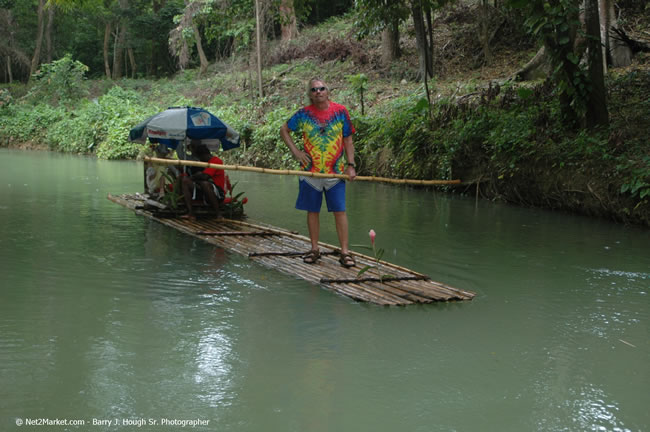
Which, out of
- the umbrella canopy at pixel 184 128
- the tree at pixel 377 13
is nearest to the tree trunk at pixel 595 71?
the tree at pixel 377 13

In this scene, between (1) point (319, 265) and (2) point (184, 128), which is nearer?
(1) point (319, 265)

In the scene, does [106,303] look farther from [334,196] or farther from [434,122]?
[434,122]

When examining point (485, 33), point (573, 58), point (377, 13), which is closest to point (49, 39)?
point (485, 33)

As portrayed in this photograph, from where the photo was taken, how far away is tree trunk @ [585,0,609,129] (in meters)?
9.34

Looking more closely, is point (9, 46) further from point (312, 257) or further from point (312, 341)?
point (312, 341)

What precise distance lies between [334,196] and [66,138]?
80.6ft

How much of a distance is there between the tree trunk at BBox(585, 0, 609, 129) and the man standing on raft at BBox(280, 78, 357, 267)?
487 cm

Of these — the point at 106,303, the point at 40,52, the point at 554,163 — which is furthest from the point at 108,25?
the point at 106,303

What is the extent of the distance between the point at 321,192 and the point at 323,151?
0.38 metres

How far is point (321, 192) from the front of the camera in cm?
622

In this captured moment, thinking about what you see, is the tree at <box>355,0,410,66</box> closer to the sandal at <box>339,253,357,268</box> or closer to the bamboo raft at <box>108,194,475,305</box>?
the bamboo raft at <box>108,194,475,305</box>

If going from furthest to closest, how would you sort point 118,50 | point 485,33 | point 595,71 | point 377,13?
point 118,50 < point 485,33 < point 377,13 < point 595,71

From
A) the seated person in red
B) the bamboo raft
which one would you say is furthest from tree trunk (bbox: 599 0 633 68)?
the bamboo raft

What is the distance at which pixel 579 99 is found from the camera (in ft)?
32.0
